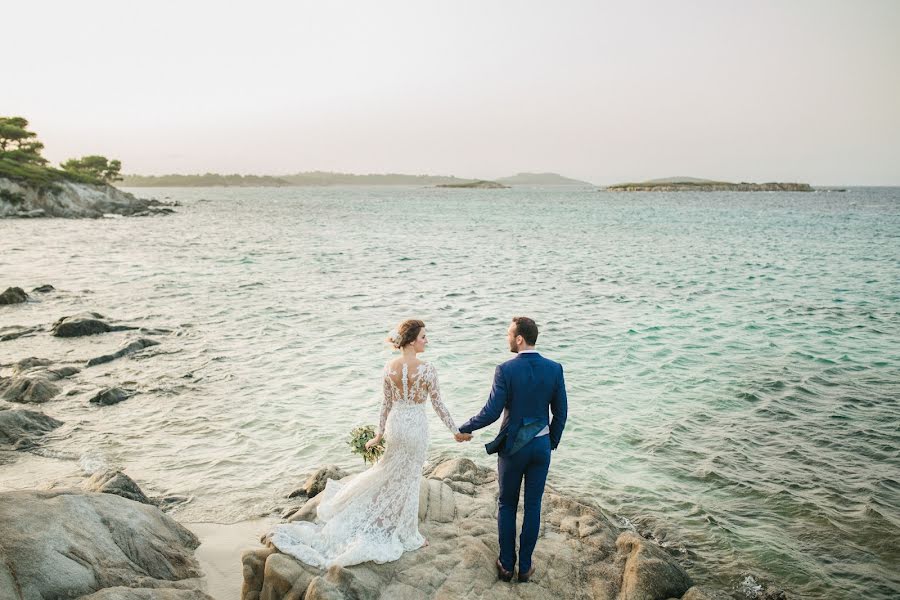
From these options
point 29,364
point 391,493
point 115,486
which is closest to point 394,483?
point 391,493

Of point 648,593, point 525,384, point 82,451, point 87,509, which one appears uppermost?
point 525,384

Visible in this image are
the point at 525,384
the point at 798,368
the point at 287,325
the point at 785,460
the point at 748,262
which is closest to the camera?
the point at 525,384

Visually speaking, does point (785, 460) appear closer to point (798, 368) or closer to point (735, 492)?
point (735, 492)

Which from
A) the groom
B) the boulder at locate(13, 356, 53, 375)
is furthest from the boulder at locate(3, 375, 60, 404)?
the groom

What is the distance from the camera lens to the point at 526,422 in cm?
645

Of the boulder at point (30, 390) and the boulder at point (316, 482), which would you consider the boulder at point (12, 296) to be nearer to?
the boulder at point (30, 390)

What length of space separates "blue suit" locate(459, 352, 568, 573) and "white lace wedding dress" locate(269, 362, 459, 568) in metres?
0.79

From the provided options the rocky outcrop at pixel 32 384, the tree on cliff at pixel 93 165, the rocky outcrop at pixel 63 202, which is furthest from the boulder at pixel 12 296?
the tree on cliff at pixel 93 165

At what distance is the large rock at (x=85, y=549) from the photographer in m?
5.45

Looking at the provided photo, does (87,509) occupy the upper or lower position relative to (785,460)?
upper

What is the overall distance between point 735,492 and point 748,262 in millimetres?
34353

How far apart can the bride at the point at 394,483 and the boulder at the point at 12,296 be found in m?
24.8

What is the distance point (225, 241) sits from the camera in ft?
183

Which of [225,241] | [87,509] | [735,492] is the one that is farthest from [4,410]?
[225,241]
